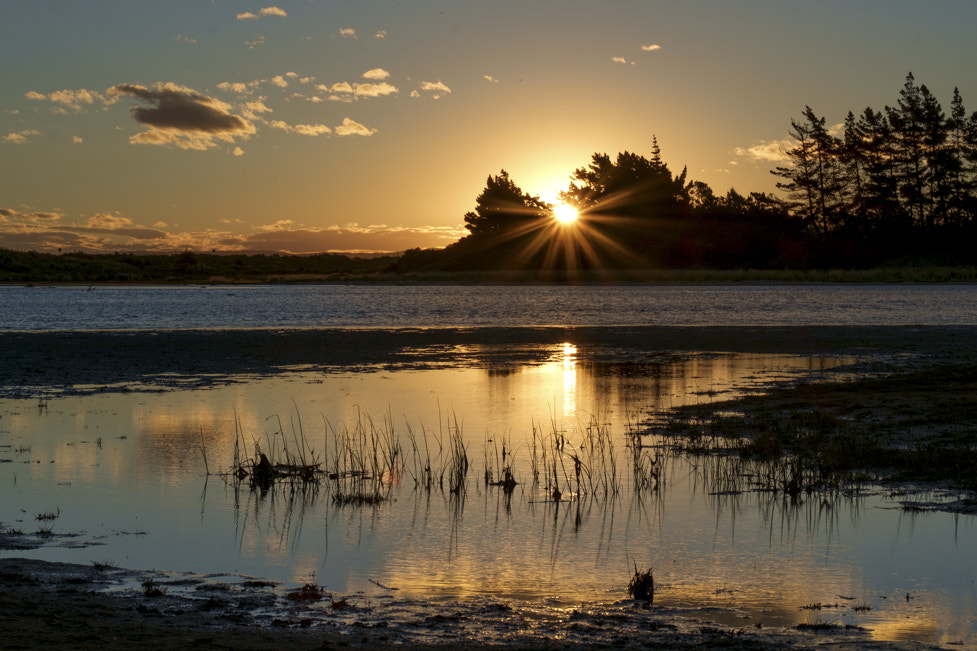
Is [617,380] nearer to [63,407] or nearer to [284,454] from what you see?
[284,454]

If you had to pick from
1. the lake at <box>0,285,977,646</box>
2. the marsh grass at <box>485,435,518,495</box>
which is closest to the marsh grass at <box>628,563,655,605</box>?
the lake at <box>0,285,977,646</box>

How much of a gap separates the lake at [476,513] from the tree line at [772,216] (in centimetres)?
9355

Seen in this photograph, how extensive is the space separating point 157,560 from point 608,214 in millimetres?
125640

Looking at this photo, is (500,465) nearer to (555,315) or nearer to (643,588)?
(643,588)

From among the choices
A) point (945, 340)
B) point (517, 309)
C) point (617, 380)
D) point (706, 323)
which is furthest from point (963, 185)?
point (617, 380)

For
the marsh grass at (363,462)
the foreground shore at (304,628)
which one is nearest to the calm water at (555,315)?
the marsh grass at (363,462)

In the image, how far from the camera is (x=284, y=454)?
44.5 feet

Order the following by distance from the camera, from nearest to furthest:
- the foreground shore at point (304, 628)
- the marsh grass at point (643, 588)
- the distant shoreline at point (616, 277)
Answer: the foreground shore at point (304, 628), the marsh grass at point (643, 588), the distant shoreline at point (616, 277)

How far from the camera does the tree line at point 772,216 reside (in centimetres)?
10281

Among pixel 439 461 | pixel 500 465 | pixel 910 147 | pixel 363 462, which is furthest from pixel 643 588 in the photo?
pixel 910 147

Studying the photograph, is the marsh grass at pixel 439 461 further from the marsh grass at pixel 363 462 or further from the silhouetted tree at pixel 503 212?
the silhouetted tree at pixel 503 212

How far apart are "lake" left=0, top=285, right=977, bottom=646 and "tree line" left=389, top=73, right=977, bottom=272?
93.5m

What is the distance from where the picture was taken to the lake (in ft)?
25.4

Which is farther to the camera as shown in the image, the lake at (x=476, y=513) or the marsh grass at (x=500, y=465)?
the marsh grass at (x=500, y=465)
